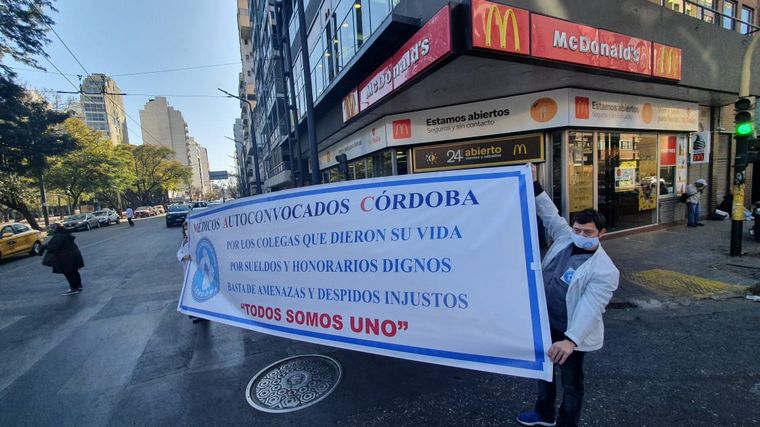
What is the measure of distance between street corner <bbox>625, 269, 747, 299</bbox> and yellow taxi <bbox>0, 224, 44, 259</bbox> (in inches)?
788

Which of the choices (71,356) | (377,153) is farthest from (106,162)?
(71,356)

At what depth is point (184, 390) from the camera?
3.33 metres

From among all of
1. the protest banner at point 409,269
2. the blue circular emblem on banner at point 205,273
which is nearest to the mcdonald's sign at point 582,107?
the protest banner at point 409,269

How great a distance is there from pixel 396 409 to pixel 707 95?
1321cm

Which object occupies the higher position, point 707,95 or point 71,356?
point 707,95

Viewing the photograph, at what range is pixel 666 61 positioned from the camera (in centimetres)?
788

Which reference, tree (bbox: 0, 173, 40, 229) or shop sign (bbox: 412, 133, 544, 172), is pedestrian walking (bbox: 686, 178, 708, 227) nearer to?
shop sign (bbox: 412, 133, 544, 172)

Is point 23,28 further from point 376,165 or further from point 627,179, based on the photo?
point 627,179

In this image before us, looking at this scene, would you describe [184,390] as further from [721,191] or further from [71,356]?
[721,191]

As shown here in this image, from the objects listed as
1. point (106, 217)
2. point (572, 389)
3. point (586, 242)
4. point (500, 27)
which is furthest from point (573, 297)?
point (106, 217)

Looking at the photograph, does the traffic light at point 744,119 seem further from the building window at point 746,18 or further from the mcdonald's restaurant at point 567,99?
the building window at point 746,18

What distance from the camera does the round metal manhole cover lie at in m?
3.02

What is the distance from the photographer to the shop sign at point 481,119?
27.9 feet

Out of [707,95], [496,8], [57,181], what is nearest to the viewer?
[496,8]
